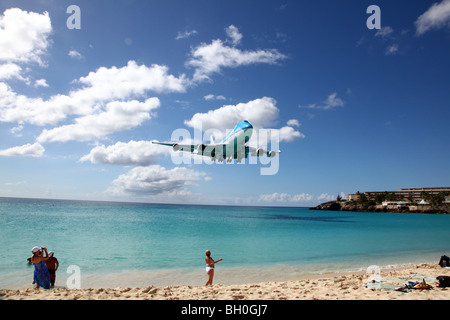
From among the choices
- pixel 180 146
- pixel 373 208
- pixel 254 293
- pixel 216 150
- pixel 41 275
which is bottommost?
pixel 373 208

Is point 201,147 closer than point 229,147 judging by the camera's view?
Yes

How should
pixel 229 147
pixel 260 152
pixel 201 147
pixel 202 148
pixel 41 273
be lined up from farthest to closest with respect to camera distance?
pixel 260 152 < pixel 229 147 < pixel 202 148 < pixel 201 147 < pixel 41 273

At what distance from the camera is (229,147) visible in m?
26.1

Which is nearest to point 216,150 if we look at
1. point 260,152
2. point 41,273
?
point 260,152

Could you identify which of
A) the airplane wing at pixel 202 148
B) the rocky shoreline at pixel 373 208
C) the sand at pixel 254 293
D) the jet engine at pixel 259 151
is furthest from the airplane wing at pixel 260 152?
the rocky shoreline at pixel 373 208

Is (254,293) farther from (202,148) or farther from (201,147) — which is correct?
(202,148)

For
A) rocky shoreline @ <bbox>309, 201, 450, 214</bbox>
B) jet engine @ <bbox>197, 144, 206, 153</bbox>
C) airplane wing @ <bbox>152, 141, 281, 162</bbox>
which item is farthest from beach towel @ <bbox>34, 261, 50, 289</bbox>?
rocky shoreline @ <bbox>309, 201, 450, 214</bbox>

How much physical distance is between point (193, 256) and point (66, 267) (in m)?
9.49

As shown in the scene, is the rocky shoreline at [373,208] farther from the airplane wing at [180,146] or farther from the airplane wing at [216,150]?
the airplane wing at [180,146]

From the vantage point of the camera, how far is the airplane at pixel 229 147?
23.6 m

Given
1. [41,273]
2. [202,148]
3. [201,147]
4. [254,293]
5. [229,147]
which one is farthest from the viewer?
[229,147]
